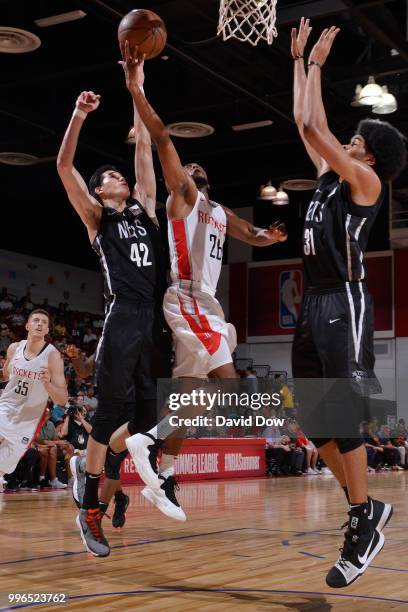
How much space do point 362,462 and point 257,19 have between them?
4.20 m

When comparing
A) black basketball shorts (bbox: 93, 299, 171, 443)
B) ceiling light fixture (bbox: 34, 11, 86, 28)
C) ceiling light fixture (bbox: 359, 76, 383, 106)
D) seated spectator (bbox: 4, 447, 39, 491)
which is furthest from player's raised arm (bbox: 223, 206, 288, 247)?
ceiling light fixture (bbox: 359, 76, 383, 106)

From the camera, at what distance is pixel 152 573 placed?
430cm

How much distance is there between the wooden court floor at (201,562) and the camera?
3.63 metres

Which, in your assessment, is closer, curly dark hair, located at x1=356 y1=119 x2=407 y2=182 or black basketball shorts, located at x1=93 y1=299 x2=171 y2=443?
curly dark hair, located at x1=356 y1=119 x2=407 y2=182

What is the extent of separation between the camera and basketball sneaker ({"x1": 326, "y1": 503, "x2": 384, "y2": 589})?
3.52 metres

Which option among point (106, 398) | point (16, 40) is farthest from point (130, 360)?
point (16, 40)

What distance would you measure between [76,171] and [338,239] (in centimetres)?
171

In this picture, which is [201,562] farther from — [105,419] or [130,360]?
[130,360]

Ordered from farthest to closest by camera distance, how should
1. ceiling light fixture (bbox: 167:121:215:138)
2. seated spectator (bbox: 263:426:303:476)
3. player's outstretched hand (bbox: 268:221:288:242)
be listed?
1. seated spectator (bbox: 263:426:303:476)
2. ceiling light fixture (bbox: 167:121:215:138)
3. player's outstretched hand (bbox: 268:221:288:242)

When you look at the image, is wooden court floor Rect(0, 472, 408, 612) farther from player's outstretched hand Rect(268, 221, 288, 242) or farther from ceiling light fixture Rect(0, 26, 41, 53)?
ceiling light fixture Rect(0, 26, 41, 53)

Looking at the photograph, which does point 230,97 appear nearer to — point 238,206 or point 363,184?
point 238,206

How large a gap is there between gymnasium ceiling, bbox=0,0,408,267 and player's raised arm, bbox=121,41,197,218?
6.89 m

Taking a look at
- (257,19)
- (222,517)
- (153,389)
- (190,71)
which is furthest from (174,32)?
(153,389)

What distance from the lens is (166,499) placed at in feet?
15.4
